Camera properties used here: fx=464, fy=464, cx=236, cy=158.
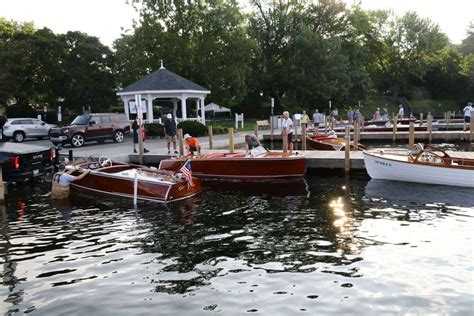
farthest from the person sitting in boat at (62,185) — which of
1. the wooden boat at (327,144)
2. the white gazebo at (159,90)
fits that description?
the white gazebo at (159,90)

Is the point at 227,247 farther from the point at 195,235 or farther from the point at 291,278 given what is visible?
the point at 291,278

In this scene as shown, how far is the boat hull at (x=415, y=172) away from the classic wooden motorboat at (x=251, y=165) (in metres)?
2.46

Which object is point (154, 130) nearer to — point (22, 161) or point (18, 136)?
point (18, 136)

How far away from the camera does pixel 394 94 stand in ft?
204

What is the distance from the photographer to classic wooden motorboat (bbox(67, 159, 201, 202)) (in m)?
13.2

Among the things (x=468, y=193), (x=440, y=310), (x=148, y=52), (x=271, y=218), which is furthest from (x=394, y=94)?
(x=440, y=310)

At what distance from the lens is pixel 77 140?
24984mm

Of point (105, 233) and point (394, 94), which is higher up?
point (394, 94)

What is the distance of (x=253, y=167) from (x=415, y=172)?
17.9ft

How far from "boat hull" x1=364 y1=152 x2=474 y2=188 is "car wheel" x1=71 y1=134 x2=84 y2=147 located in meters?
15.6

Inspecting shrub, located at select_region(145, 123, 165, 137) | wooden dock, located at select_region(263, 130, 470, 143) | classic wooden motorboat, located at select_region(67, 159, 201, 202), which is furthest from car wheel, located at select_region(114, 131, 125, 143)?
classic wooden motorboat, located at select_region(67, 159, 201, 202)

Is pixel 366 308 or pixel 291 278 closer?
pixel 366 308

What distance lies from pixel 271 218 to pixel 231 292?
4529 millimetres

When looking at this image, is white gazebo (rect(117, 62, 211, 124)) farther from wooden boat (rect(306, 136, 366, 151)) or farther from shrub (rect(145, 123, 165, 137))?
wooden boat (rect(306, 136, 366, 151))
